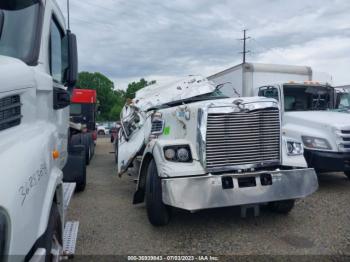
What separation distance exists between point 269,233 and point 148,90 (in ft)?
13.2

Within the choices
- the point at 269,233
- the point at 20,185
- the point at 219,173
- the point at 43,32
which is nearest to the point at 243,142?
the point at 219,173

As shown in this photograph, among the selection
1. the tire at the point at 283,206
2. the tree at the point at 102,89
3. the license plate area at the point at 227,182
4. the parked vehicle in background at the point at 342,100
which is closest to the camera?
the license plate area at the point at 227,182

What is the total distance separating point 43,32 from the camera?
2705mm

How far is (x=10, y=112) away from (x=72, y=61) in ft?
4.98

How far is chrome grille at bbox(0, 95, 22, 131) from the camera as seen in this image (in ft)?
6.20

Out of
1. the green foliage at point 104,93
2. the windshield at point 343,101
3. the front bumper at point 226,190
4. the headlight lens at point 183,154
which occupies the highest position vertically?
the green foliage at point 104,93

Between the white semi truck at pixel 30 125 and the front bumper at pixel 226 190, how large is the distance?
1.28m

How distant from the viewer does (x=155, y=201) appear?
439 centimetres

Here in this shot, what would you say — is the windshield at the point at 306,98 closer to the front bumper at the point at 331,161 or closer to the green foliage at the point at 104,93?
the front bumper at the point at 331,161

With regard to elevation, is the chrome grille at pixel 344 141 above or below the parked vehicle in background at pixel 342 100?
below

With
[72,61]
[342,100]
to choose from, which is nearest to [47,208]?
[72,61]

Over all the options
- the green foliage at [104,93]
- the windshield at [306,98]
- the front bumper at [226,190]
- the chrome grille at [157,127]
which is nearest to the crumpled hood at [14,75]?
the front bumper at [226,190]

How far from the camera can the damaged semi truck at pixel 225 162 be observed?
4020mm

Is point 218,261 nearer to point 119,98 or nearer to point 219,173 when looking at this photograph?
point 219,173
